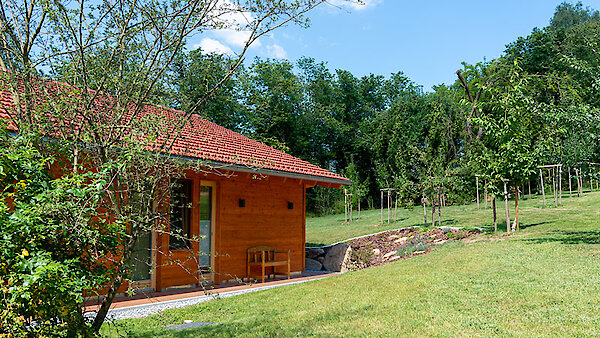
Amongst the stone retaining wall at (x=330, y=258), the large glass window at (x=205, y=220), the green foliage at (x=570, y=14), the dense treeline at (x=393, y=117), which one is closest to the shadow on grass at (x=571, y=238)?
the stone retaining wall at (x=330, y=258)

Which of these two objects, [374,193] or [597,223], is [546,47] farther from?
[597,223]

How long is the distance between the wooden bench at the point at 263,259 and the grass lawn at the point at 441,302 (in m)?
1.48

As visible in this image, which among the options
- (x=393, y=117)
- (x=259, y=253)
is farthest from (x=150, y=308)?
(x=393, y=117)

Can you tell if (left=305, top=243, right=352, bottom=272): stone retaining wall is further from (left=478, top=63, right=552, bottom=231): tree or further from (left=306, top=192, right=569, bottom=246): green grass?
(left=478, top=63, right=552, bottom=231): tree

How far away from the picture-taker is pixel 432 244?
44.0ft

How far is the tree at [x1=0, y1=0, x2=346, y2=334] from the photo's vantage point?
4.03 meters

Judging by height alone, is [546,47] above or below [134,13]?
above

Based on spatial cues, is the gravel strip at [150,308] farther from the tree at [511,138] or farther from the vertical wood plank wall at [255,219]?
the tree at [511,138]

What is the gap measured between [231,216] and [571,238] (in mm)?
7722

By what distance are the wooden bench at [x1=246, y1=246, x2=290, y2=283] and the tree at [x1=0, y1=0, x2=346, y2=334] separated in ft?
19.6

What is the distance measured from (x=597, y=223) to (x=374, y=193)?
882 inches

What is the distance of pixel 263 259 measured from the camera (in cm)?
1010

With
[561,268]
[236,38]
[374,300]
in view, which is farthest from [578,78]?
[236,38]

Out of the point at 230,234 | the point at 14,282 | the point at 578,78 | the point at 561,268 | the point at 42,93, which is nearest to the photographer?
the point at 14,282
